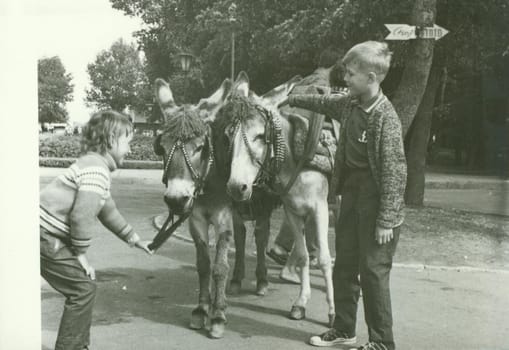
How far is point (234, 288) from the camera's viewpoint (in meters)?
5.70

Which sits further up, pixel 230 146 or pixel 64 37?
pixel 64 37

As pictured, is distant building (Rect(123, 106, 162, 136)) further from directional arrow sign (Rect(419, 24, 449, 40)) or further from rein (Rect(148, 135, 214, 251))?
directional arrow sign (Rect(419, 24, 449, 40))

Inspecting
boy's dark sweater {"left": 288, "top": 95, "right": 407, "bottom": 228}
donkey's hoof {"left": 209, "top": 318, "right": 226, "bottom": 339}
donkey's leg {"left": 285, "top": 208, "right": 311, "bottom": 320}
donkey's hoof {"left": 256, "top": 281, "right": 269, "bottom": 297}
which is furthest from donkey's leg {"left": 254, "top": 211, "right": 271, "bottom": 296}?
boy's dark sweater {"left": 288, "top": 95, "right": 407, "bottom": 228}

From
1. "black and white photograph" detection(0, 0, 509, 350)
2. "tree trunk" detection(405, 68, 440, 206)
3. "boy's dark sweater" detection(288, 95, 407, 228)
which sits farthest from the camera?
"tree trunk" detection(405, 68, 440, 206)

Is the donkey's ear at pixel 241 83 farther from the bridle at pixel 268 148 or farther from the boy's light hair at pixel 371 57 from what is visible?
the boy's light hair at pixel 371 57

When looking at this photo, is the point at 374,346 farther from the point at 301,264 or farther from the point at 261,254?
the point at 261,254

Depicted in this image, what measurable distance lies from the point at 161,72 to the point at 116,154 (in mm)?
926

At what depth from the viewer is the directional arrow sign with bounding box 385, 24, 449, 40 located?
4586 mm

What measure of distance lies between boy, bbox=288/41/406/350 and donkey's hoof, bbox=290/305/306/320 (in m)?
0.58

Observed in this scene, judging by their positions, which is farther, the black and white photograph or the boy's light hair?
the boy's light hair

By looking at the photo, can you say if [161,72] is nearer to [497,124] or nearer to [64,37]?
[64,37]

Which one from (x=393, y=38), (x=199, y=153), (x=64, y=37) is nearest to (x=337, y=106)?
(x=393, y=38)

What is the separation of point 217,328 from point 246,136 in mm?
1396

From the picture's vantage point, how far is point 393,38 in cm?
458
